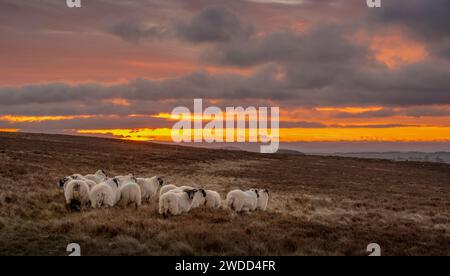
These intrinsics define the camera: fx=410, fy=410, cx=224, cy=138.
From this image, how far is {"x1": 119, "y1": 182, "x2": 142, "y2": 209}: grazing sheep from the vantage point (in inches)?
730

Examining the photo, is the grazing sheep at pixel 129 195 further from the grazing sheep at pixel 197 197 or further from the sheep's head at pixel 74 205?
the sheep's head at pixel 74 205

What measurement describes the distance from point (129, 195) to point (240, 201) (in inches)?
210

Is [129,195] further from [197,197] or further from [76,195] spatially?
[197,197]

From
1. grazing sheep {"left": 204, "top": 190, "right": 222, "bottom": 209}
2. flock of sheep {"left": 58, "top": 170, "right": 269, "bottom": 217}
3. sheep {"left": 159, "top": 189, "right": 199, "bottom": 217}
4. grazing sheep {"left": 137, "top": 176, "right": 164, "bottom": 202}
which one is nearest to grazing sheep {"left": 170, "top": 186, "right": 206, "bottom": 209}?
flock of sheep {"left": 58, "top": 170, "right": 269, "bottom": 217}

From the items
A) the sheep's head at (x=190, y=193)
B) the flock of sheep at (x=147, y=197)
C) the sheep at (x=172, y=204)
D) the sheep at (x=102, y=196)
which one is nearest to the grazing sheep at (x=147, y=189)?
the flock of sheep at (x=147, y=197)

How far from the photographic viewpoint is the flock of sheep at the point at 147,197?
17219 mm

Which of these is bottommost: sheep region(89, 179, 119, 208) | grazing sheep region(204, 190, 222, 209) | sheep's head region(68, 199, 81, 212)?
grazing sheep region(204, 190, 222, 209)

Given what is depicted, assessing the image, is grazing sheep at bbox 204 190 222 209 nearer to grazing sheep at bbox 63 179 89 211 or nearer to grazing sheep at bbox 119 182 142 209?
grazing sheep at bbox 119 182 142 209

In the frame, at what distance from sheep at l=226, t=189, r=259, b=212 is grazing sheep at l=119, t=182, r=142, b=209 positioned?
4.40 m

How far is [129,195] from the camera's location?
18578 mm

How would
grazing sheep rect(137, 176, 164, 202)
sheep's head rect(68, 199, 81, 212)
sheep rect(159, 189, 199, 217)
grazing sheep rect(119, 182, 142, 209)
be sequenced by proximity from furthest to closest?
1. grazing sheep rect(137, 176, 164, 202)
2. grazing sheep rect(119, 182, 142, 209)
3. sheep's head rect(68, 199, 81, 212)
4. sheep rect(159, 189, 199, 217)

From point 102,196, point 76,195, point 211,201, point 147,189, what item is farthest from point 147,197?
point 76,195

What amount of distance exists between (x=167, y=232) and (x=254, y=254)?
3128 mm
